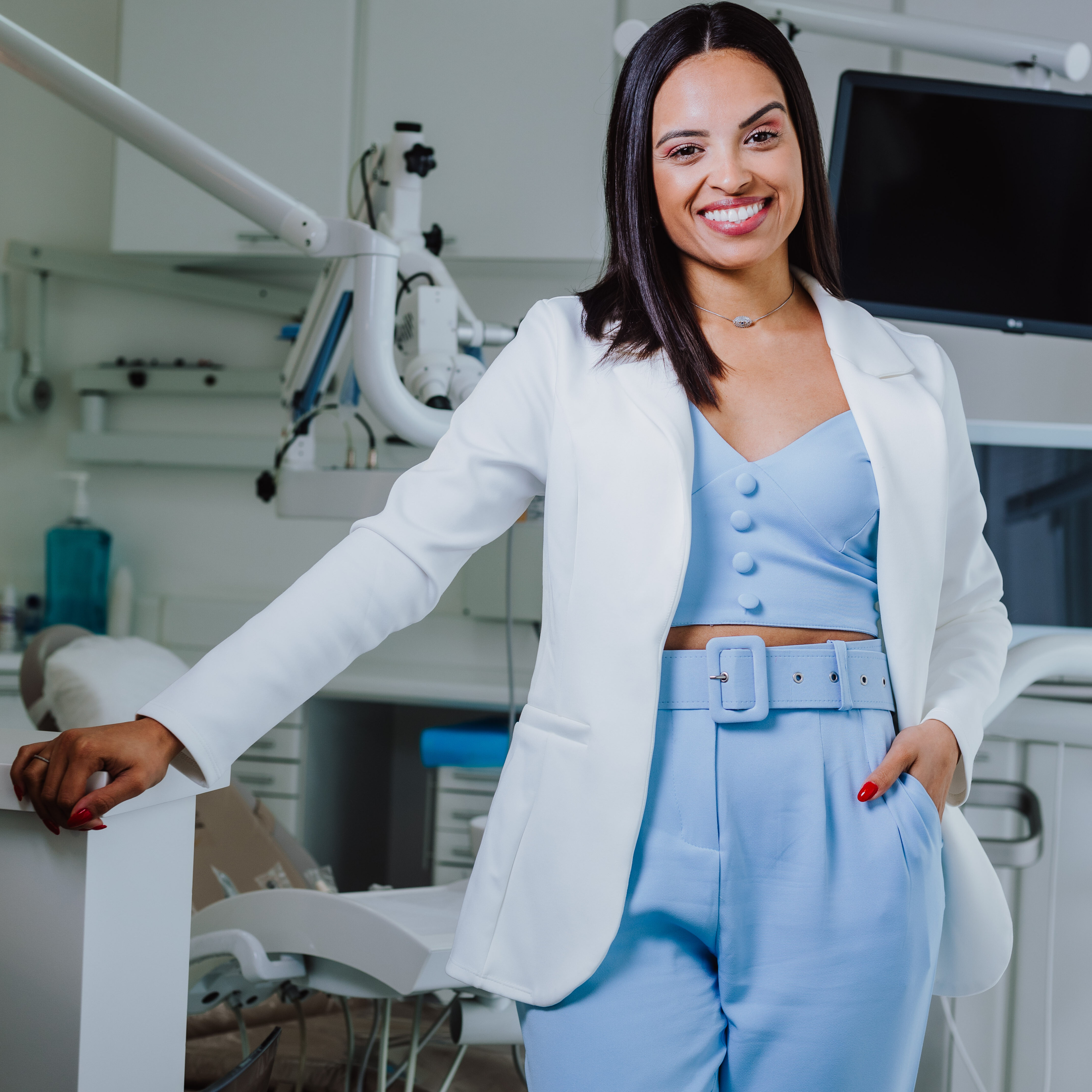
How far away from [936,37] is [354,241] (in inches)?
41.7

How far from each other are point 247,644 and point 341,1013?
5.99ft

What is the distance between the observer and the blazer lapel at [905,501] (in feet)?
2.75

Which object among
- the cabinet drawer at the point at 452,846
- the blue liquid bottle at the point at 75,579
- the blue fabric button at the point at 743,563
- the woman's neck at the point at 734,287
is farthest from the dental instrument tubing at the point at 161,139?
the blue liquid bottle at the point at 75,579

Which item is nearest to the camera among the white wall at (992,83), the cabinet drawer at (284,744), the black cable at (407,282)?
the black cable at (407,282)

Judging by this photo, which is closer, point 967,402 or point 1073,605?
point 1073,605

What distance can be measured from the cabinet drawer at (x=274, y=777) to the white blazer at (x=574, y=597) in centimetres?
172

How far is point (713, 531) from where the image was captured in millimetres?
827

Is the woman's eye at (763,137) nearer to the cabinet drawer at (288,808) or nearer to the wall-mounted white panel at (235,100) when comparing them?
the wall-mounted white panel at (235,100)

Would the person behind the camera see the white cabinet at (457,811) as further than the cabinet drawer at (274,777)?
No

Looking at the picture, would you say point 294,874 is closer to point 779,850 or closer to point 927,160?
point 779,850

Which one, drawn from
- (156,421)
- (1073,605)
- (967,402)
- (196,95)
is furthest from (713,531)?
(156,421)

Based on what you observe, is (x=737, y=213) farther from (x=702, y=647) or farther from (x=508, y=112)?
(x=508, y=112)

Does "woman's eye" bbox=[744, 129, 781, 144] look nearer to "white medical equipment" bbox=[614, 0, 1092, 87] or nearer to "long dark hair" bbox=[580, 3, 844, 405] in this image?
"long dark hair" bbox=[580, 3, 844, 405]

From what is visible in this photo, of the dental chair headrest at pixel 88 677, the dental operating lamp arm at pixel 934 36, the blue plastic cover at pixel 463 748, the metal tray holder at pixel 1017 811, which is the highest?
the dental operating lamp arm at pixel 934 36
